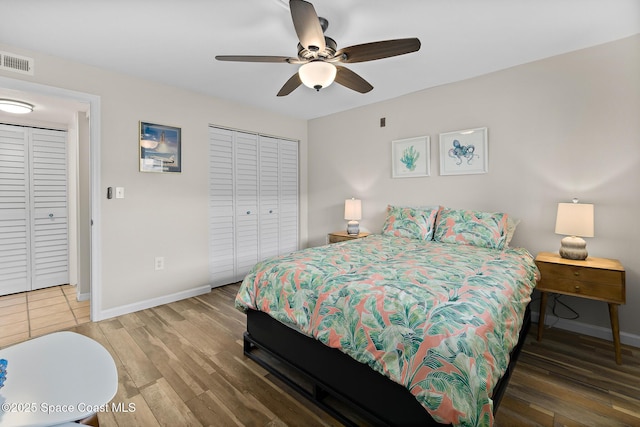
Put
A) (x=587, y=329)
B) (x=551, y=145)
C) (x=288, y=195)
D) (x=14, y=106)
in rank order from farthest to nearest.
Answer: (x=288, y=195), (x=14, y=106), (x=551, y=145), (x=587, y=329)

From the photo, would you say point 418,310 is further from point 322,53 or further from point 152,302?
point 152,302

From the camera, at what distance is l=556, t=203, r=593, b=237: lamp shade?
2.21 meters

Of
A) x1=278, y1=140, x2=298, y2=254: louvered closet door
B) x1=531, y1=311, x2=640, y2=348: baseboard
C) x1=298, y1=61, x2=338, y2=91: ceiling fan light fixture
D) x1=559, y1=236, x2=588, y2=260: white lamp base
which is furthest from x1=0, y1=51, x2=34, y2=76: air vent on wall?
x1=531, y1=311, x2=640, y2=348: baseboard

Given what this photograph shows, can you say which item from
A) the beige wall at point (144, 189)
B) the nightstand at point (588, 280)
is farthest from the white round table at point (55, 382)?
the nightstand at point (588, 280)

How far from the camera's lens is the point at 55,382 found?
1.03 meters

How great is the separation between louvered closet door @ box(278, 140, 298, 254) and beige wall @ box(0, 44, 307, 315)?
1.00 metres

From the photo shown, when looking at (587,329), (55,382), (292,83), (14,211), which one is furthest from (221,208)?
(587,329)

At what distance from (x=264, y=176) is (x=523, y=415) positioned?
3667 mm

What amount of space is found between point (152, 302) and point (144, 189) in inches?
48.1

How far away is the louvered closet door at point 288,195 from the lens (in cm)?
449

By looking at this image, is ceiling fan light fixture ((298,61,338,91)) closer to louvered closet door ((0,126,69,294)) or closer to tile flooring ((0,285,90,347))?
tile flooring ((0,285,90,347))

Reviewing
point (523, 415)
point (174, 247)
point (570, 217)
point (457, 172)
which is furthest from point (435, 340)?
point (174, 247)

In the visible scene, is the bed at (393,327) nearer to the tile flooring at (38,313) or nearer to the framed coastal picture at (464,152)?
the framed coastal picture at (464,152)

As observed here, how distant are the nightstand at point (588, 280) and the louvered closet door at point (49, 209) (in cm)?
541
